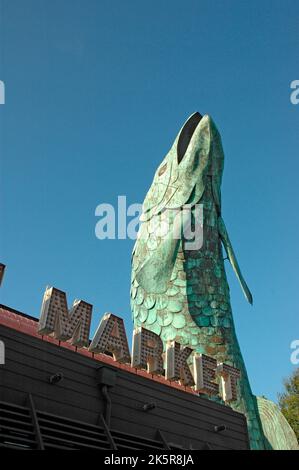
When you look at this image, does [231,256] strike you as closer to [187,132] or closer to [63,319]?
[187,132]

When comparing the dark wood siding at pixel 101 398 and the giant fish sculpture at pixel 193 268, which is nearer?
the dark wood siding at pixel 101 398

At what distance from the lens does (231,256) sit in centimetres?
2677

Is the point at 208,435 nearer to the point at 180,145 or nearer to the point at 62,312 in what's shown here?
the point at 62,312

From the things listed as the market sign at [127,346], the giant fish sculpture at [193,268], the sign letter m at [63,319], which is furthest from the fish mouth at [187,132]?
the sign letter m at [63,319]

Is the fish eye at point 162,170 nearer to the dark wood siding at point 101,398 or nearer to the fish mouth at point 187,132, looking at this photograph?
the fish mouth at point 187,132

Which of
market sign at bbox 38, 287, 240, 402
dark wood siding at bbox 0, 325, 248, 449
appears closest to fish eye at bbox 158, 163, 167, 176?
market sign at bbox 38, 287, 240, 402

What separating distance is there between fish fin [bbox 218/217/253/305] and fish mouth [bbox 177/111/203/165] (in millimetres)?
3804

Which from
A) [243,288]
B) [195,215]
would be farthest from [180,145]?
[243,288]

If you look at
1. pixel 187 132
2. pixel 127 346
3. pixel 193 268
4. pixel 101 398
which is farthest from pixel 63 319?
pixel 187 132

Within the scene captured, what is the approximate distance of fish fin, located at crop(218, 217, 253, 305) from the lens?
25730mm

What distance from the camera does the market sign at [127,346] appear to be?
13.4m

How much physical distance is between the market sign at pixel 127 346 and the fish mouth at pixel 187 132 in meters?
13.5

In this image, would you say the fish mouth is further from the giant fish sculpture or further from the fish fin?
the fish fin
